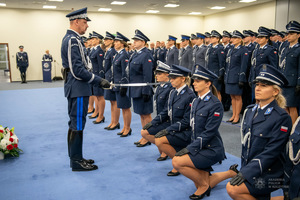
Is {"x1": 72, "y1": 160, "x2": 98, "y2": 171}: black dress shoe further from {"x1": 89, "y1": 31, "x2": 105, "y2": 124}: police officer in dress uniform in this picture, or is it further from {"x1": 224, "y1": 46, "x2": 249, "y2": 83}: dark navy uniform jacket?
{"x1": 224, "y1": 46, "x2": 249, "y2": 83}: dark navy uniform jacket

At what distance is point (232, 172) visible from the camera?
3057mm

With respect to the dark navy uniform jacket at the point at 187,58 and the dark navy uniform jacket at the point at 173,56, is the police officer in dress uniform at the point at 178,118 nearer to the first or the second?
the dark navy uniform jacket at the point at 187,58

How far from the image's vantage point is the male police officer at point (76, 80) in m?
3.43

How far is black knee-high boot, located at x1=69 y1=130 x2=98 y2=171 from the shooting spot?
141 inches

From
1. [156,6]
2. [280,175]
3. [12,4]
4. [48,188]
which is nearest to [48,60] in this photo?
[12,4]

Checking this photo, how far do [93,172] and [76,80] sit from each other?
116 cm

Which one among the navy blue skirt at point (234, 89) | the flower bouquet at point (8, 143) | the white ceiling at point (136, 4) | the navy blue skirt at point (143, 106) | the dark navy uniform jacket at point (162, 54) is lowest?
the flower bouquet at point (8, 143)

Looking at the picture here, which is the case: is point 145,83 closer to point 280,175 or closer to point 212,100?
point 212,100

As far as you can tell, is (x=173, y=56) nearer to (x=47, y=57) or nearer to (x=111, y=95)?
(x=111, y=95)

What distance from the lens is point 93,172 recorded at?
144 inches

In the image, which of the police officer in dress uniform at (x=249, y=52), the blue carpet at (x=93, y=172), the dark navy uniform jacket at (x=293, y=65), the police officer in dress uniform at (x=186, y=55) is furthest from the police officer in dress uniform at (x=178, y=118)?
the police officer in dress uniform at (x=186, y=55)

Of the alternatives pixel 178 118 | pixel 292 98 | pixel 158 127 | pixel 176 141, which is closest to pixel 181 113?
pixel 178 118

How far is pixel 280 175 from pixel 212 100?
0.95 metres

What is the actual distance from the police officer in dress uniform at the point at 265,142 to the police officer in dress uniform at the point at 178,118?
1.06 meters
